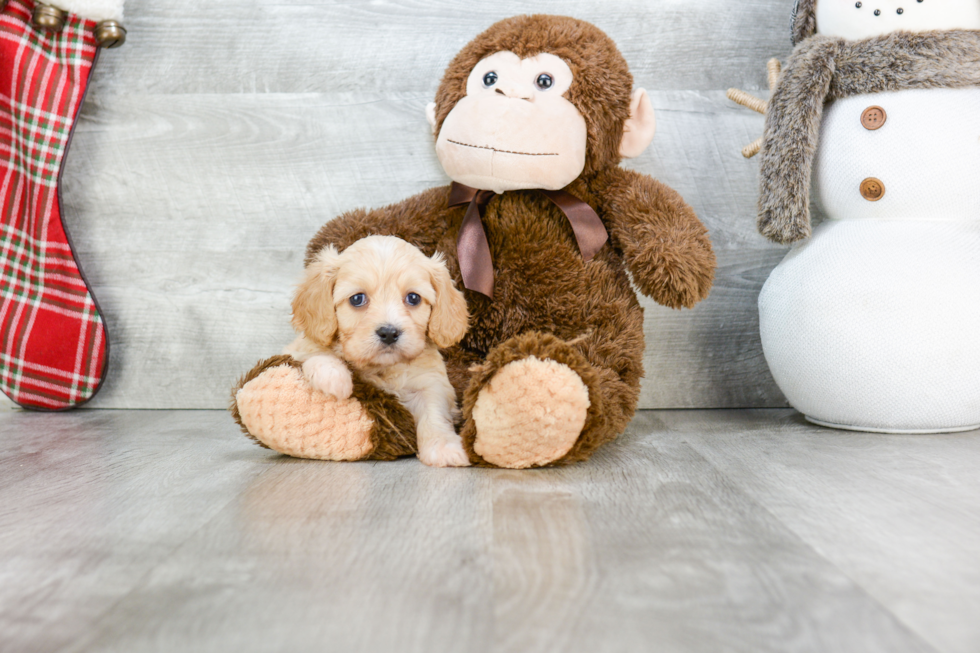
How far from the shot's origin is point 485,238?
1.19 meters

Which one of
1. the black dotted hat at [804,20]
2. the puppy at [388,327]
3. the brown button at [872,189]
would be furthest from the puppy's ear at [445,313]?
the black dotted hat at [804,20]

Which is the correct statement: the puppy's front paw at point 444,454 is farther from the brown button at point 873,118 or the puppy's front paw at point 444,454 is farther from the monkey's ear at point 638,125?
the brown button at point 873,118

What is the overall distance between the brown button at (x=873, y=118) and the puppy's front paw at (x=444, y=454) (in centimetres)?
84

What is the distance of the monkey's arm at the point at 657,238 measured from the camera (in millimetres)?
1109

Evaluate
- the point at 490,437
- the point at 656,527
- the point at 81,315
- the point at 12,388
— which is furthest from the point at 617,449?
the point at 12,388

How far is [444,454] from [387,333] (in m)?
0.18

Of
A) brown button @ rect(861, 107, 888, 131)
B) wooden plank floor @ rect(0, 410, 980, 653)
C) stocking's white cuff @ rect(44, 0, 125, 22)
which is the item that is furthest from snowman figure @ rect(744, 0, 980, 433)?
stocking's white cuff @ rect(44, 0, 125, 22)

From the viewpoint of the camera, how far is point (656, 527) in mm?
751

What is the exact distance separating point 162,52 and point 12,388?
728 mm

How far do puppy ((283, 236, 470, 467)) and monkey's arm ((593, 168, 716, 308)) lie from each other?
0.29 meters

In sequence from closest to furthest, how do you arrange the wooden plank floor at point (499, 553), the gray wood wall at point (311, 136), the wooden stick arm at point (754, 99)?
the wooden plank floor at point (499, 553), the wooden stick arm at point (754, 99), the gray wood wall at point (311, 136)

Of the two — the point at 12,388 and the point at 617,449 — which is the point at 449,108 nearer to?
the point at 617,449

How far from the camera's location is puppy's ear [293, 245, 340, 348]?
3.43 ft

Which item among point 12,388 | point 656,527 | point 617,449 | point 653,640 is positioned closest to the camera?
point 653,640
